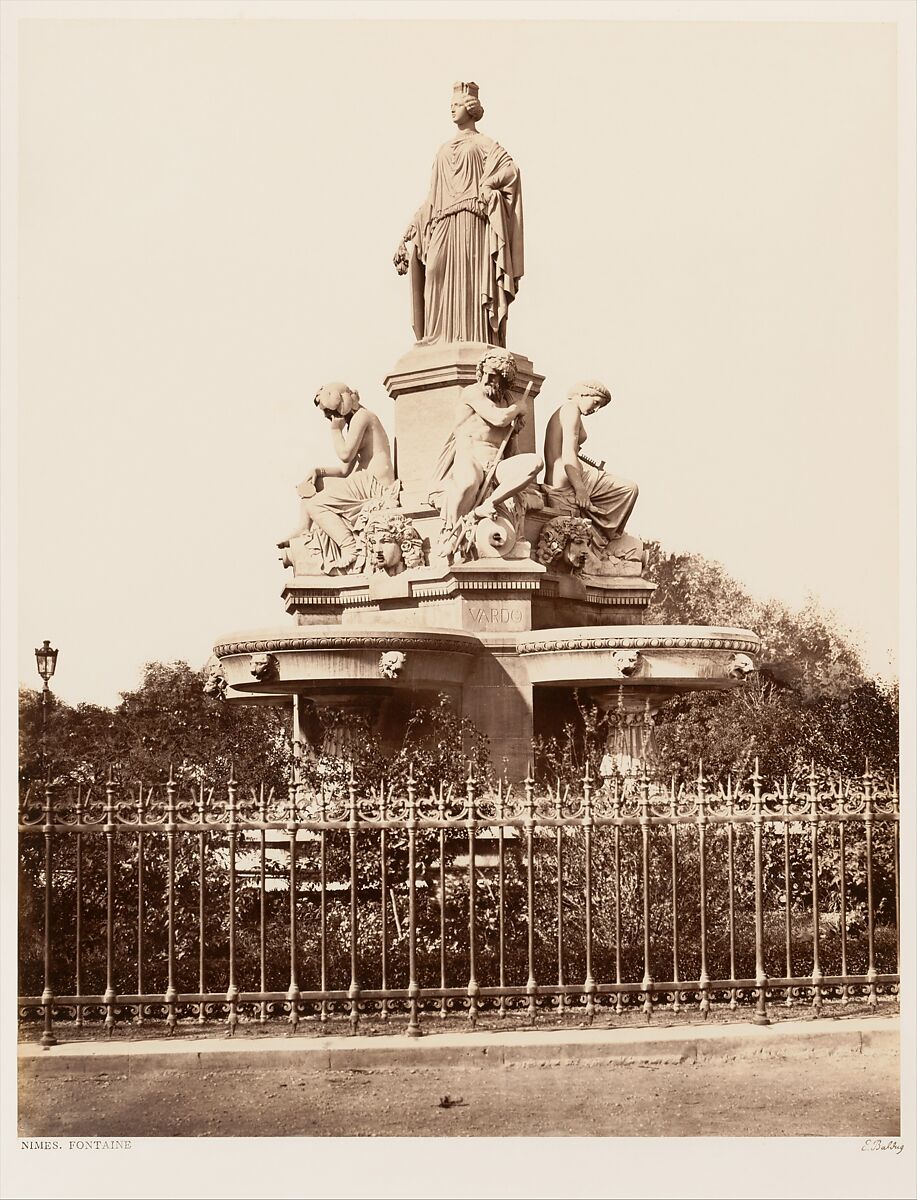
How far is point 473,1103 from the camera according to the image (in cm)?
1064

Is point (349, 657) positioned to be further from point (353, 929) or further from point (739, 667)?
point (353, 929)

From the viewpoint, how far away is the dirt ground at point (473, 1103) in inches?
411

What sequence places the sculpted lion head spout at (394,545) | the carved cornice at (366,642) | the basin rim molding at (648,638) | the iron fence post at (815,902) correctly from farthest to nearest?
1. the sculpted lion head spout at (394,545)
2. the basin rim molding at (648,638)
3. the carved cornice at (366,642)
4. the iron fence post at (815,902)

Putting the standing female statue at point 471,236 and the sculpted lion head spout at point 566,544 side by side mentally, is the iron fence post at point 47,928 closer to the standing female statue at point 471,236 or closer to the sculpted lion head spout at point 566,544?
the sculpted lion head spout at point 566,544

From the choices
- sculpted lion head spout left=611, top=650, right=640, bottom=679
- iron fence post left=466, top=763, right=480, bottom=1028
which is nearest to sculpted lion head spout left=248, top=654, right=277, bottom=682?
sculpted lion head spout left=611, top=650, right=640, bottom=679

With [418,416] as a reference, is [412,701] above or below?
below

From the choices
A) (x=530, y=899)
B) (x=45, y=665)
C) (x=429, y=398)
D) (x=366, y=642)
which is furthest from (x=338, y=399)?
(x=530, y=899)

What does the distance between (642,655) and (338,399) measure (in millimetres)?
3904

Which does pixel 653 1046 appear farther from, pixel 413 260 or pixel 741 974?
pixel 413 260

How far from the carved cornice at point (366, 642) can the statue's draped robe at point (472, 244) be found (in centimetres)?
331

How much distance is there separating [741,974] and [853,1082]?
5.46 ft

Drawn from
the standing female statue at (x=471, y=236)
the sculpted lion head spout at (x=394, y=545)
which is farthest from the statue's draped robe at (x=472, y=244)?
the sculpted lion head spout at (x=394, y=545)

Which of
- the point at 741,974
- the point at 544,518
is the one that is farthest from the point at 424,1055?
the point at 544,518

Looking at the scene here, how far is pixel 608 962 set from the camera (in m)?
12.4
